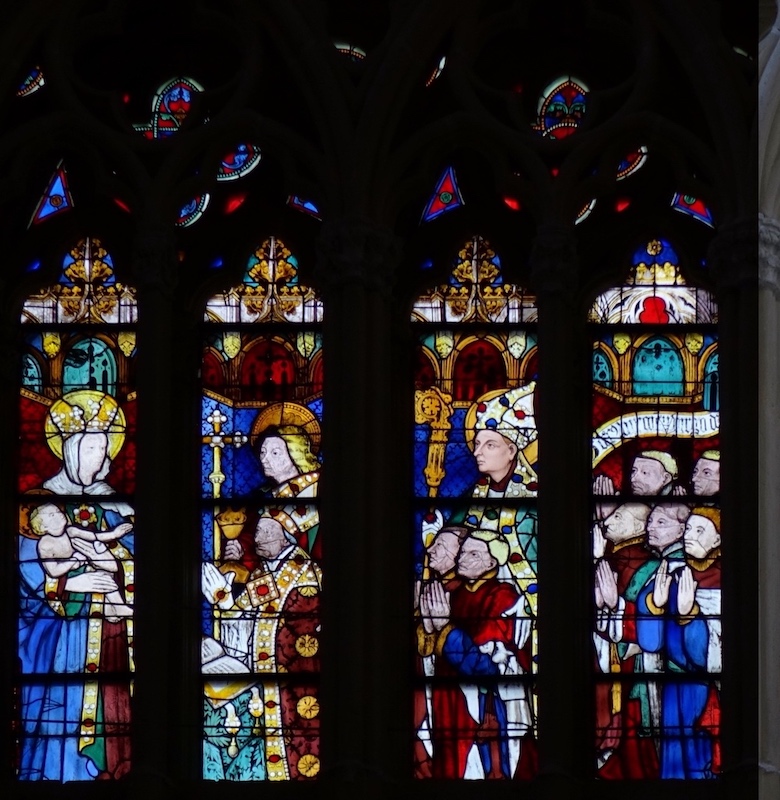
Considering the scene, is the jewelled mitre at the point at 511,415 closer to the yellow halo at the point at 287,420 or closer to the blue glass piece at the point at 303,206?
the yellow halo at the point at 287,420

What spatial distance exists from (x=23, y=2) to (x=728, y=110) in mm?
3707

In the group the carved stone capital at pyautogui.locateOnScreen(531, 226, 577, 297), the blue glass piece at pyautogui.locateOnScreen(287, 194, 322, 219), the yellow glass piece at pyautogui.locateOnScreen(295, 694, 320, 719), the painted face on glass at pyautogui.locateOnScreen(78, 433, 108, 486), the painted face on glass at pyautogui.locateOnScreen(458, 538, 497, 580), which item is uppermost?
the blue glass piece at pyautogui.locateOnScreen(287, 194, 322, 219)

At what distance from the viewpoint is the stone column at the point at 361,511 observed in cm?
1577

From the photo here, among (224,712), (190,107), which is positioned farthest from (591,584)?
(190,107)

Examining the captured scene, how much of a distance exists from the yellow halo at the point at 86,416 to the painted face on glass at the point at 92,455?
0.11 feet

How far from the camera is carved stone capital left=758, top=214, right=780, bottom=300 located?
53.8ft

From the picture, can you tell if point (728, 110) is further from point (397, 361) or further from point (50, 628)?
point (50, 628)

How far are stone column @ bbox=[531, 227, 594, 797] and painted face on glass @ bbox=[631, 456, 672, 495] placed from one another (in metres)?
0.25

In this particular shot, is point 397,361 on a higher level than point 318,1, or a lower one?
lower

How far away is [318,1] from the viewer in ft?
55.6

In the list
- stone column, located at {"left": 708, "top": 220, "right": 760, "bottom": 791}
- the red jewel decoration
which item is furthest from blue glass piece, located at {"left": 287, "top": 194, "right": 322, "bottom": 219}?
stone column, located at {"left": 708, "top": 220, "right": 760, "bottom": 791}

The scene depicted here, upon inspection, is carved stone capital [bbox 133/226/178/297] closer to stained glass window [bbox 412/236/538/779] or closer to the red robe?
stained glass window [bbox 412/236/538/779]

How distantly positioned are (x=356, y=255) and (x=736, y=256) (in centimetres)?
191

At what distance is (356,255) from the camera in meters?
16.5
